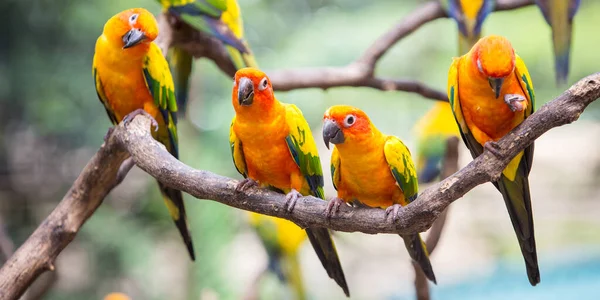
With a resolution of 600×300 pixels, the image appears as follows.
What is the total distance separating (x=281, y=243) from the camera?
2547mm

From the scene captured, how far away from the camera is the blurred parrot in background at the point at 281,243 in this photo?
8.32 feet

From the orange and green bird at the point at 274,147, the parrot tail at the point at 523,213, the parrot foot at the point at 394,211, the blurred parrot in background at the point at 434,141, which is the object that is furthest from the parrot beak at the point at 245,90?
the blurred parrot in background at the point at 434,141

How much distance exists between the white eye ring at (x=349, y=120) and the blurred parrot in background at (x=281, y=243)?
1305 millimetres

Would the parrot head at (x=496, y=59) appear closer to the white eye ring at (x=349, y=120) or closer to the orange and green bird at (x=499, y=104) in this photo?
the orange and green bird at (x=499, y=104)

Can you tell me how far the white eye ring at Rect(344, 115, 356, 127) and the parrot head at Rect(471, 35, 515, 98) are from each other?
282 millimetres

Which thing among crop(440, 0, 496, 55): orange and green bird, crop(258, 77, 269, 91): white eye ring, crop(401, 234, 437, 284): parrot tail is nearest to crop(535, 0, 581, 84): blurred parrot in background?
crop(440, 0, 496, 55): orange and green bird

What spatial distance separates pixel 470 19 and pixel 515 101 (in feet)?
3.40

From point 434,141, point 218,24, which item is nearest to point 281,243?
point 434,141

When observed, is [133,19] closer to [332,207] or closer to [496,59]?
[332,207]

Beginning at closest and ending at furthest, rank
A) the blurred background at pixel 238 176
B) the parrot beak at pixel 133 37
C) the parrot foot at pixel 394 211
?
the parrot foot at pixel 394 211, the parrot beak at pixel 133 37, the blurred background at pixel 238 176

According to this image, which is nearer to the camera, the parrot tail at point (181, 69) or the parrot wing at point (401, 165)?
the parrot wing at point (401, 165)

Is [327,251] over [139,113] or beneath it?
beneath

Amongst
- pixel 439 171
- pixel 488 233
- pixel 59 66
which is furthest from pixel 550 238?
pixel 59 66

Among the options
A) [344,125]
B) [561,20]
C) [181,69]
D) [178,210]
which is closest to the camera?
[344,125]
